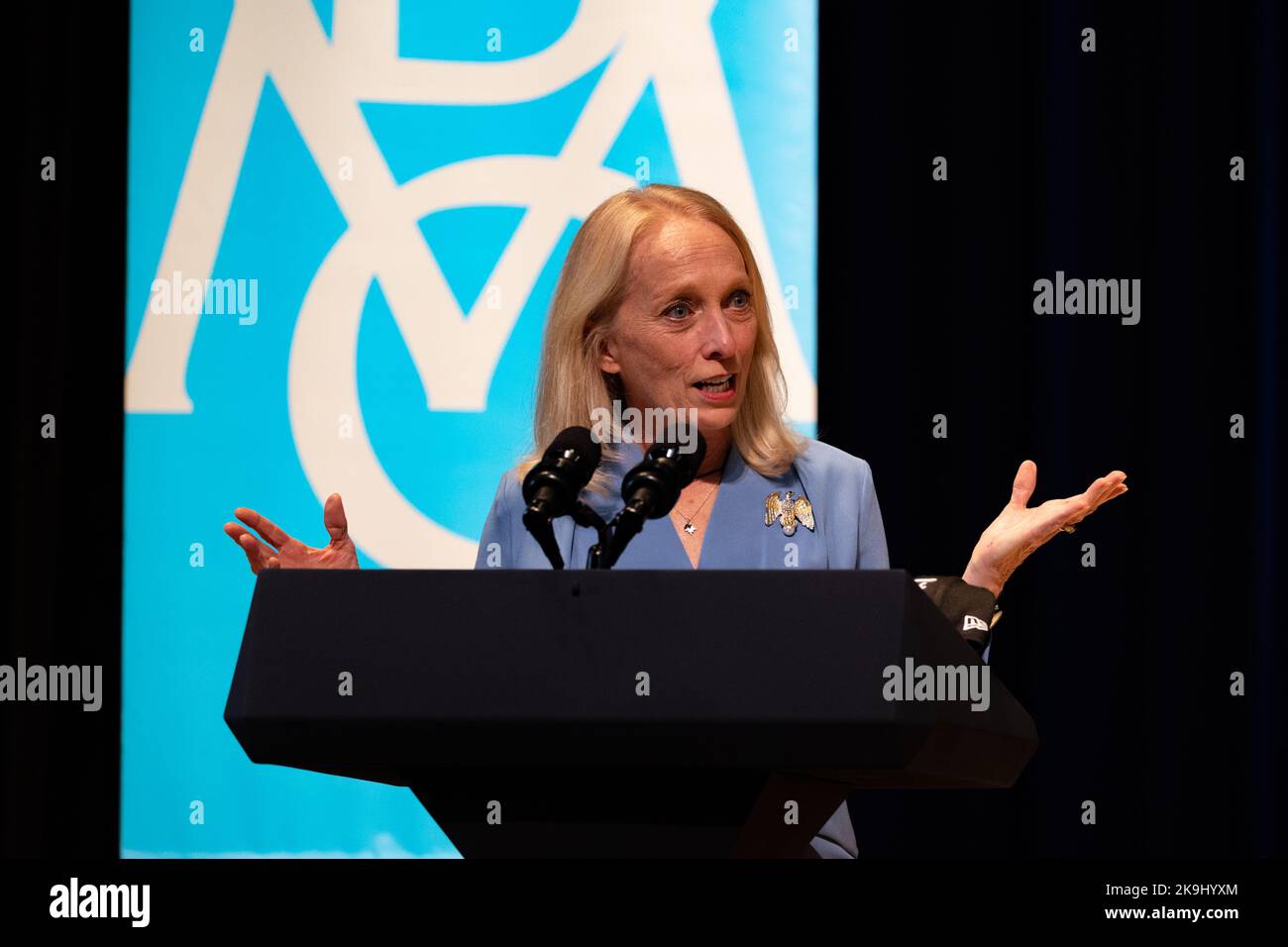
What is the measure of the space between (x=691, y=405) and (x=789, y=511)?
0.18 m

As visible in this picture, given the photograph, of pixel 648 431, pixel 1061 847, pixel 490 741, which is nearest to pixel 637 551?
pixel 648 431

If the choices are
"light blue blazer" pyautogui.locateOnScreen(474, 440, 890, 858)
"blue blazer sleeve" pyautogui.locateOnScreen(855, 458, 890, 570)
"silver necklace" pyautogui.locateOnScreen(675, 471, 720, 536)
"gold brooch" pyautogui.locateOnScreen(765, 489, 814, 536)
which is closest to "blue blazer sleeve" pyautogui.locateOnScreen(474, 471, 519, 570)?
"light blue blazer" pyautogui.locateOnScreen(474, 440, 890, 858)

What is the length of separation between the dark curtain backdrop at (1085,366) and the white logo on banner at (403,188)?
0.31 metres

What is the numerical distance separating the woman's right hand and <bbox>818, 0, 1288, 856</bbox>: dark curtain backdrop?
1674 millimetres

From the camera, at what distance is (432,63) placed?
11.5 ft

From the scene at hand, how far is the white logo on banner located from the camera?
11.3 feet

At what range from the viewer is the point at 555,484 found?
1.47 m

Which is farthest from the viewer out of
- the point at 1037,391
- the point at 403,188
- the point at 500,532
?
the point at 403,188

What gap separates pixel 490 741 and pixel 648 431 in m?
0.83

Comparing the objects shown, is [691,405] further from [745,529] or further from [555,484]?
[555,484]

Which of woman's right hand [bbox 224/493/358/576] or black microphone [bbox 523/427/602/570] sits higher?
black microphone [bbox 523/427/602/570]

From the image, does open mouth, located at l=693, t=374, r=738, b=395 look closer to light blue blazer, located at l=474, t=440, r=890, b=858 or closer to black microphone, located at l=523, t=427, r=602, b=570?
light blue blazer, located at l=474, t=440, r=890, b=858

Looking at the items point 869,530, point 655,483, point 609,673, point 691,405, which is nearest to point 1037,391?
point 869,530

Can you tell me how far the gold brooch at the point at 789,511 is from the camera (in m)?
2.01
